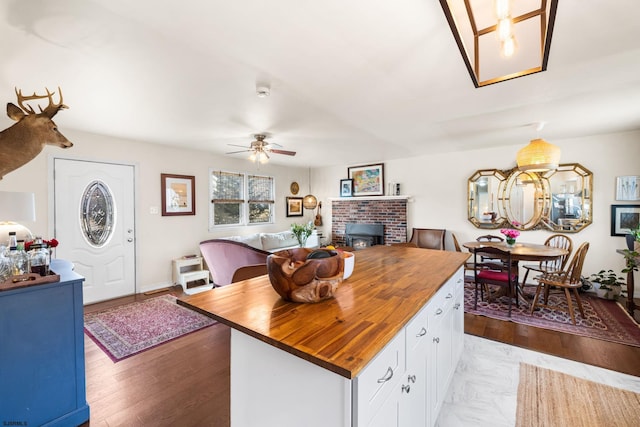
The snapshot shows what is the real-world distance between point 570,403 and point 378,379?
6.19ft

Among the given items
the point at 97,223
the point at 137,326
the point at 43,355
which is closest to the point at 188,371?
the point at 43,355

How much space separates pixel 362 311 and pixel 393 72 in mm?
1840

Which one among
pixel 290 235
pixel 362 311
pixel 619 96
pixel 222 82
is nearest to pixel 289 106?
pixel 222 82

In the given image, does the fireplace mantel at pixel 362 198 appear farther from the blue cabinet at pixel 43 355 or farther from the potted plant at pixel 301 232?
the blue cabinet at pixel 43 355

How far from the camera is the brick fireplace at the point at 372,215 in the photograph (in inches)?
227

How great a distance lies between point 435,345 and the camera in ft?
5.06

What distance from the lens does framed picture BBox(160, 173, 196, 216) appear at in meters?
4.49

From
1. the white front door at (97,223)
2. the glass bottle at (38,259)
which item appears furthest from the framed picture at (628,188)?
the white front door at (97,223)

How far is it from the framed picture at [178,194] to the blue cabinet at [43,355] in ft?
10.0

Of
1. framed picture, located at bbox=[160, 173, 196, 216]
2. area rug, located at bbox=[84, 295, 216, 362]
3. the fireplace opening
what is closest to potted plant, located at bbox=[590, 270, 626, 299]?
the fireplace opening

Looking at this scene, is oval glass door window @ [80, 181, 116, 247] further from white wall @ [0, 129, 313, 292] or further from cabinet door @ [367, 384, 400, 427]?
cabinet door @ [367, 384, 400, 427]

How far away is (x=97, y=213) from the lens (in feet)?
12.7

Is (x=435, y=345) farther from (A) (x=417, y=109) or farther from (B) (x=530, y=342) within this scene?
(A) (x=417, y=109)

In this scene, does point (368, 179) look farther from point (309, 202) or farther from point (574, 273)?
point (574, 273)
